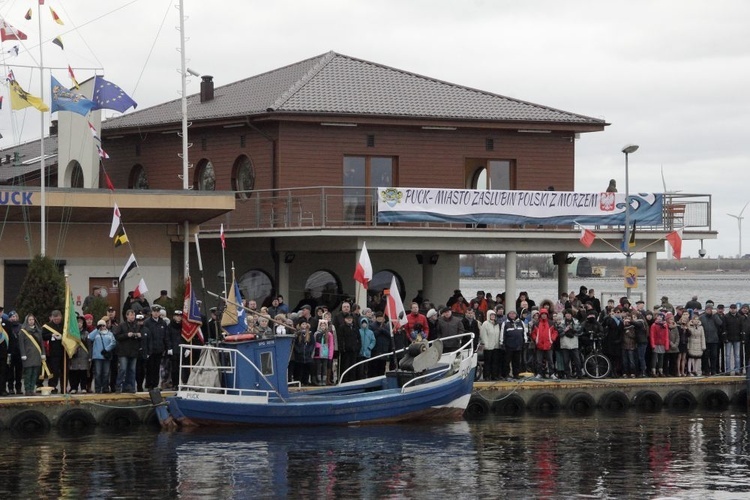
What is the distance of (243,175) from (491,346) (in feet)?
40.4

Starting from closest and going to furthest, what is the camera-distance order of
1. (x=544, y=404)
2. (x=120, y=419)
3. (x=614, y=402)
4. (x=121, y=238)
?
(x=120, y=419) < (x=544, y=404) < (x=614, y=402) < (x=121, y=238)

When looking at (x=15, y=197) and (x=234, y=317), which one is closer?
(x=234, y=317)

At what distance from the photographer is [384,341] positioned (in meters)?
32.0

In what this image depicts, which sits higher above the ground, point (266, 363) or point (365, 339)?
point (365, 339)

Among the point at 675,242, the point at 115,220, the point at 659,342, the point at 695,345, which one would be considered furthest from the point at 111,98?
the point at 675,242

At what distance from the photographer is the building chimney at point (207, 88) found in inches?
1777

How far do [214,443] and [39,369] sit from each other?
5.10m

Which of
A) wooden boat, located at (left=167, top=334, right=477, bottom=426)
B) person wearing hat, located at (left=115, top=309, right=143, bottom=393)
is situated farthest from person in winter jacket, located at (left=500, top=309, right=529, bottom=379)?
person wearing hat, located at (left=115, top=309, right=143, bottom=393)

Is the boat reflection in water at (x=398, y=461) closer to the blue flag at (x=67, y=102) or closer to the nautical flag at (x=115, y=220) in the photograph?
the nautical flag at (x=115, y=220)

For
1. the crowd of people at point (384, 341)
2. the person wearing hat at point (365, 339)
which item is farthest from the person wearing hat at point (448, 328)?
the person wearing hat at point (365, 339)

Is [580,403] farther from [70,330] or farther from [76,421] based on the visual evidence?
[70,330]

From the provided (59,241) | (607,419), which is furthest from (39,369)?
(607,419)

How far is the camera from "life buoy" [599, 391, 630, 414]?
108 ft

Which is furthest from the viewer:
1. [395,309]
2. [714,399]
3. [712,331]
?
[712,331]
